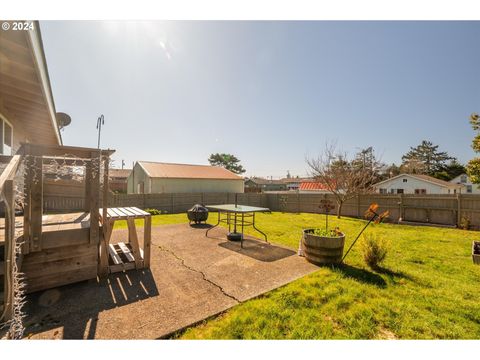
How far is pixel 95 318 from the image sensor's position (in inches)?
108

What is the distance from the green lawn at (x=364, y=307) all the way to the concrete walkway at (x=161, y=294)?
340 millimetres

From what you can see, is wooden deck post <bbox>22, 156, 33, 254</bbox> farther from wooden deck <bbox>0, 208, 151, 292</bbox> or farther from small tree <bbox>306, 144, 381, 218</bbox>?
small tree <bbox>306, 144, 381, 218</bbox>

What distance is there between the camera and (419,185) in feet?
84.7

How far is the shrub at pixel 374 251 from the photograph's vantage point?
4820mm

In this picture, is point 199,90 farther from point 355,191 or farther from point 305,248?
point 355,191

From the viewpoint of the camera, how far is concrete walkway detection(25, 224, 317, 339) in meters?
2.55

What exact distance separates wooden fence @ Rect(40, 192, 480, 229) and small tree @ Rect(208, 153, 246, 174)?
25927 millimetres

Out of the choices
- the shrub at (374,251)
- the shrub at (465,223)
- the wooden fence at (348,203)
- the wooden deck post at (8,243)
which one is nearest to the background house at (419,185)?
the wooden fence at (348,203)

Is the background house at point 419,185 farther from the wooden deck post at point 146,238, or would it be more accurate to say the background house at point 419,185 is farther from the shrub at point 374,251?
the wooden deck post at point 146,238

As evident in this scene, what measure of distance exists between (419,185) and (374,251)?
28131 millimetres

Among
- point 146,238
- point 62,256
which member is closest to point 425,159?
point 146,238

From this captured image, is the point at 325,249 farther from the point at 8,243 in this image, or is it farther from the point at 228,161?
the point at 228,161

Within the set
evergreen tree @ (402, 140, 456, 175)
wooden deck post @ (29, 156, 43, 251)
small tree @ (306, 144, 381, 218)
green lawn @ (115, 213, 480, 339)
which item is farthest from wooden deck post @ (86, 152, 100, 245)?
evergreen tree @ (402, 140, 456, 175)

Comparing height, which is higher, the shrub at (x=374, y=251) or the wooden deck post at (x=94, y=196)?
the wooden deck post at (x=94, y=196)
